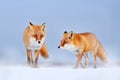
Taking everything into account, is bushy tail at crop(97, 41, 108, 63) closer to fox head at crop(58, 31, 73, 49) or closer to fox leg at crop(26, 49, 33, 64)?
fox head at crop(58, 31, 73, 49)

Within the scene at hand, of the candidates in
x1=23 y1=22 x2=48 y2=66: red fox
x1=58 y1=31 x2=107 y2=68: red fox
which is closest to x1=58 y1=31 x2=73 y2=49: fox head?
x1=58 y1=31 x2=107 y2=68: red fox

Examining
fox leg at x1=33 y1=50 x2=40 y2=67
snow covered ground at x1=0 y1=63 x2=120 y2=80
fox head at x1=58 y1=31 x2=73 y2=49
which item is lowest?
snow covered ground at x1=0 y1=63 x2=120 y2=80

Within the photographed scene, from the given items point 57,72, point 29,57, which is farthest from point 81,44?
point 29,57

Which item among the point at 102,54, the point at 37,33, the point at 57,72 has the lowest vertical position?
the point at 57,72

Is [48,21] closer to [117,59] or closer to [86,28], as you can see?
[86,28]

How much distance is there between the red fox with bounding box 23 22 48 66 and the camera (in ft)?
6.11

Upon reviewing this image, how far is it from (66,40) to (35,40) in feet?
0.66

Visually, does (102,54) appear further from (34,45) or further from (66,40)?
(34,45)

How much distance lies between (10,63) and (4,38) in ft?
0.54

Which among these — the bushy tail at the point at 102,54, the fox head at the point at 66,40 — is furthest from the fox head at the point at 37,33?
the bushy tail at the point at 102,54

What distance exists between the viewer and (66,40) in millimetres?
1887

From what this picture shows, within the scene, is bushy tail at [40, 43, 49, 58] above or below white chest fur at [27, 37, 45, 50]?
below

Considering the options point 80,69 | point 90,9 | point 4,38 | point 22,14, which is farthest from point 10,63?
point 90,9

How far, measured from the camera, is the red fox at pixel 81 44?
6.18ft
